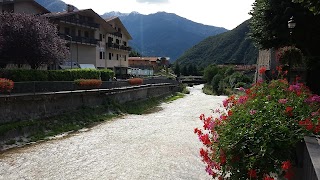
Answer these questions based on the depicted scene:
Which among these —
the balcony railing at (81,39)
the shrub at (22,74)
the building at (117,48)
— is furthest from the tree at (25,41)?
the building at (117,48)

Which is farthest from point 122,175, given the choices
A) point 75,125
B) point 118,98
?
point 118,98

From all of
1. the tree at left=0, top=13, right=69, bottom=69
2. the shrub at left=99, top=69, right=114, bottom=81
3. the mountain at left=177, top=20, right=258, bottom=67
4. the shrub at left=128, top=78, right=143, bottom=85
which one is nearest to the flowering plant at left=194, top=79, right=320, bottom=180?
the tree at left=0, top=13, right=69, bottom=69

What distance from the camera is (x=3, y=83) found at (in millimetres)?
16969

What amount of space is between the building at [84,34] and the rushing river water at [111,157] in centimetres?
2529

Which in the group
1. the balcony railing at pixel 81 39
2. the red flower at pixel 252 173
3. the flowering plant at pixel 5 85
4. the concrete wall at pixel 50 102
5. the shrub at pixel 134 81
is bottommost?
the concrete wall at pixel 50 102

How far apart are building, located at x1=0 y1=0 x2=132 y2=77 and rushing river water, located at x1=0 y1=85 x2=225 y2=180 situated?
83.0ft

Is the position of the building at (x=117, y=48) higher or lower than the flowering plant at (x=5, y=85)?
higher

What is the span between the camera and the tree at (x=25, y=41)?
28609 millimetres

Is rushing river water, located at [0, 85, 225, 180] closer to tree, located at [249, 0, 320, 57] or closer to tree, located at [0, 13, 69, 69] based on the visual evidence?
tree, located at [249, 0, 320, 57]

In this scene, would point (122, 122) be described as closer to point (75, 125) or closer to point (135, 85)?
point (75, 125)

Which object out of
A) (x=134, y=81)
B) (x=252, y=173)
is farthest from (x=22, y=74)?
(x=252, y=173)

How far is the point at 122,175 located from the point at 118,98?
20.8 m

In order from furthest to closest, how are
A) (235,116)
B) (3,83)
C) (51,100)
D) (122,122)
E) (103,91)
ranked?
(103,91)
(122,122)
(51,100)
(3,83)
(235,116)

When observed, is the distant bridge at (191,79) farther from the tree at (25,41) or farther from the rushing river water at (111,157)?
the rushing river water at (111,157)
